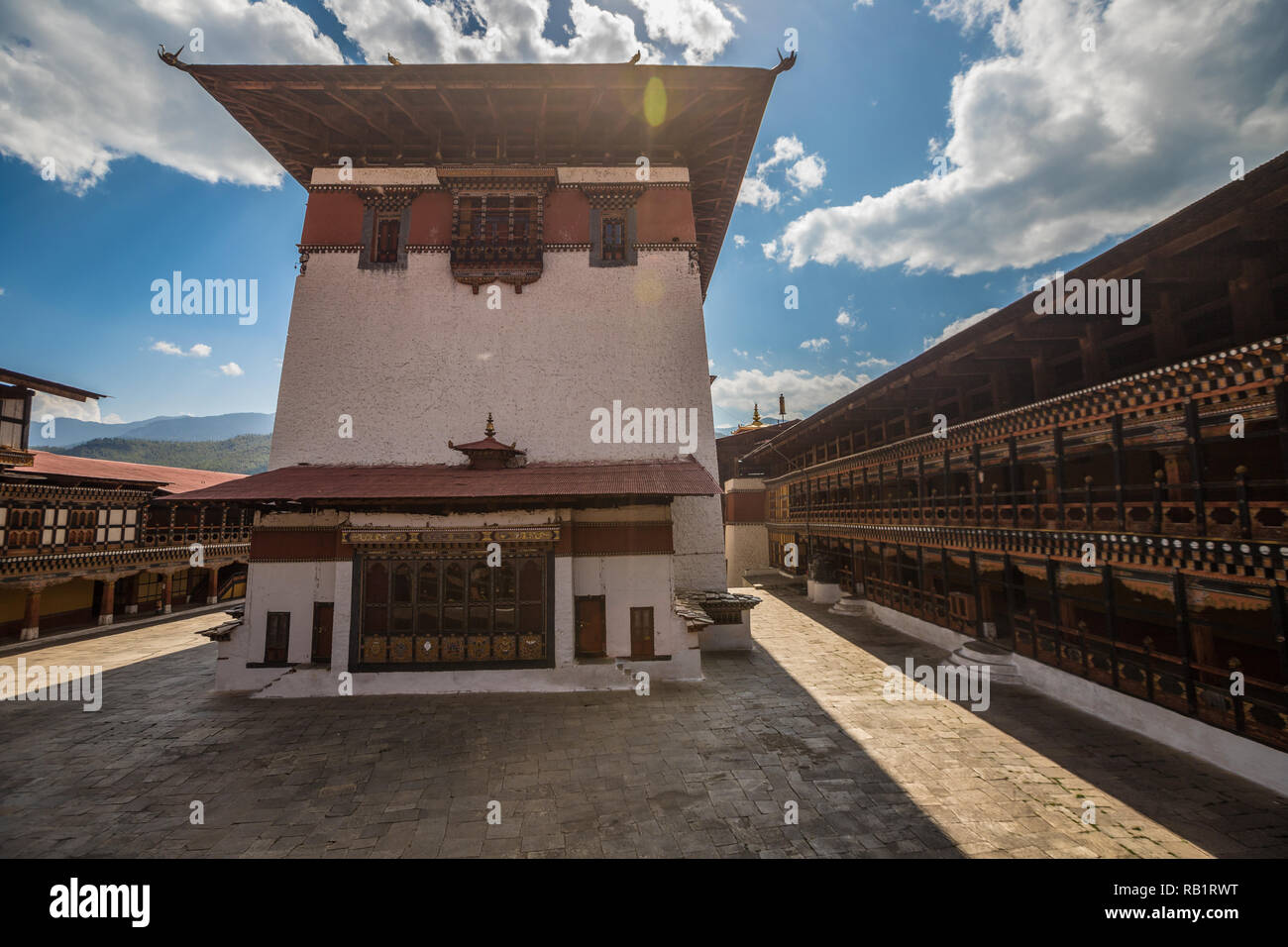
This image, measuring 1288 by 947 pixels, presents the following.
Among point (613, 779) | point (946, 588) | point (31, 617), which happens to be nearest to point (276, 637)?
point (613, 779)

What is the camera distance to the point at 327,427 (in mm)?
13820

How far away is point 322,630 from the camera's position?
11.7 metres

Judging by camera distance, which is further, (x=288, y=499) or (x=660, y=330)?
(x=660, y=330)

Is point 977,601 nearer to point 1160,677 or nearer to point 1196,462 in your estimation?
point 1160,677

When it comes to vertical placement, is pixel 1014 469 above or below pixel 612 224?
below

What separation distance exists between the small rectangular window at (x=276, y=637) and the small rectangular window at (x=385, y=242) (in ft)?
34.8

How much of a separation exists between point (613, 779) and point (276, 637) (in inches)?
377

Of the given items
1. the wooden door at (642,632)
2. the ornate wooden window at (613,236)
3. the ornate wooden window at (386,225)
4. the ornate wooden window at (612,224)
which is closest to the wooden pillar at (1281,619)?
the wooden door at (642,632)

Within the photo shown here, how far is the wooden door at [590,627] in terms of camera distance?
11875 mm

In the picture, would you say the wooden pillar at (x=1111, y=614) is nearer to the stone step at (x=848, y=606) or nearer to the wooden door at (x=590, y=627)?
the stone step at (x=848, y=606)

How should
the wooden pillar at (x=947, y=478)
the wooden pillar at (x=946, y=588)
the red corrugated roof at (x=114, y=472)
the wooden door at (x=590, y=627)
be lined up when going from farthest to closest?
1. the red corrugated roof at (x=114, y=472)
2. the wooden pillar at (x=946, y=588)
3. the wooden pillar at (x=947, y=478)
4. the wooden door at (x=590, y=627)
